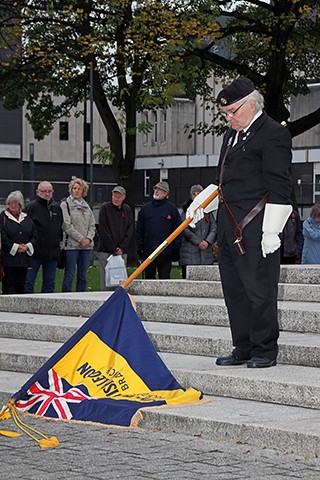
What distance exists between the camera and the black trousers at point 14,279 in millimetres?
14609

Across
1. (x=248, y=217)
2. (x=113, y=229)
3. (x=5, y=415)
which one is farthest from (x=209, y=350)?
(x=113, y=229)

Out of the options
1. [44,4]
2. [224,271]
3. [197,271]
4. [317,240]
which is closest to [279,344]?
[224,271]

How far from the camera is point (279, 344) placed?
8703 millimetres

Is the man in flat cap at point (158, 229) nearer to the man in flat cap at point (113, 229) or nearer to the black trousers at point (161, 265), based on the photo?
the black trousers at point (161, 265)

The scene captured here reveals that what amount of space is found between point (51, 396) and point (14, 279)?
664 cm

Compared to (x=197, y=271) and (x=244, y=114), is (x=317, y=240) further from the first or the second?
(x=244, y=114)

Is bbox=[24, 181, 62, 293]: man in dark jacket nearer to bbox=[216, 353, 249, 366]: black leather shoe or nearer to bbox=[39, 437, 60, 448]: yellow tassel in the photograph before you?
bbox=[216, 353, 249, 366]: black leather shoe

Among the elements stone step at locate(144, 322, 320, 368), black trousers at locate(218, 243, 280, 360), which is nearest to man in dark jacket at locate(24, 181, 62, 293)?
stone step at locate(144, 322, 320, 368)

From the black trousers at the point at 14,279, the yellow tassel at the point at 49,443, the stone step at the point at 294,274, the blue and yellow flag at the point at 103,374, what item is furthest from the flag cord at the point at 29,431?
the black trousers at the point at 14,279

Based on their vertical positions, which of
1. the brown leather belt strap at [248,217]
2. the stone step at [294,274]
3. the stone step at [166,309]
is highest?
the brown leather belt strap at [248,217]

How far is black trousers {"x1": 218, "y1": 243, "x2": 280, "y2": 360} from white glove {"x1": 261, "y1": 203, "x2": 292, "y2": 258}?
0.17 m

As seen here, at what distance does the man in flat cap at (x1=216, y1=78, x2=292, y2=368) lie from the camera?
25.8 ft

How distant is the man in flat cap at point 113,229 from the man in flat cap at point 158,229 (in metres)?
0.29

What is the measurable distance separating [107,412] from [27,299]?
14.7 ft
